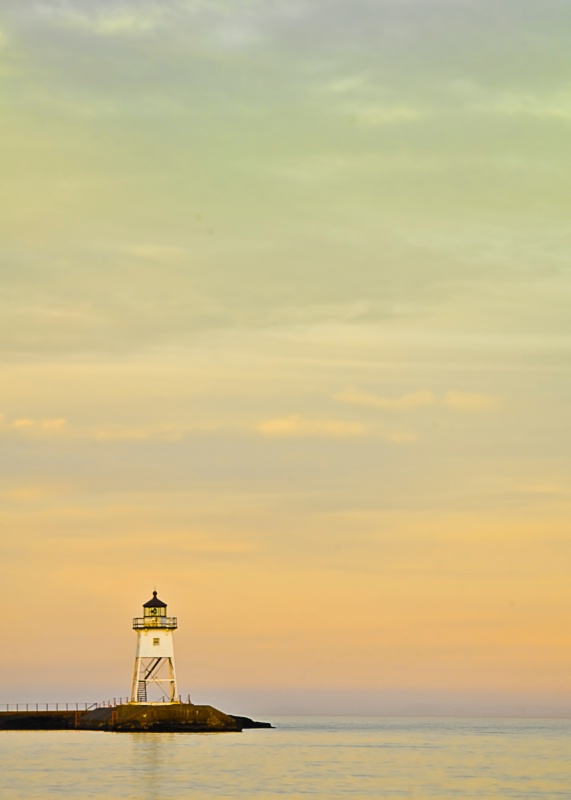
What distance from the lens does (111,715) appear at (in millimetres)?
130250

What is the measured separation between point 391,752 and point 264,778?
151 ft

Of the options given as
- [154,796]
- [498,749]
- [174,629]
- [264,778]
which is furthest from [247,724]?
[154,796]

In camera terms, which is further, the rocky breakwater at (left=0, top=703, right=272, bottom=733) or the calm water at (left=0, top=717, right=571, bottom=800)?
the rocky breakwater at (left=0, top=703, right=272, bottom=733)

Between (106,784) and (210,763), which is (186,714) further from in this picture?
(106,784)

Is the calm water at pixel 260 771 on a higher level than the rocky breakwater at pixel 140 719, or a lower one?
lower

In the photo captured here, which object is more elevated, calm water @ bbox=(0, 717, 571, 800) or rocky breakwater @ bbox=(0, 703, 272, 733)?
rocky breakwater @ bbox=(0, 703, 272, 733)

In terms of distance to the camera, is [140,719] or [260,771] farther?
[140,719]

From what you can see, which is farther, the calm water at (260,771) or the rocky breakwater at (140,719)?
the rocky breakwater at (140,719)

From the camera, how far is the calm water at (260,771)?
78.4m

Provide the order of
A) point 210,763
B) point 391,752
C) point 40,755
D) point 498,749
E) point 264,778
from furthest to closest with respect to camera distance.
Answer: point 498,749 → point 391,752 → point 40,755 → point 210,763 → point 264,778

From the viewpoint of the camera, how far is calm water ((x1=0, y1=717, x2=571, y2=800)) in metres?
78.4

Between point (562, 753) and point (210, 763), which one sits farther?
point (562, 753)

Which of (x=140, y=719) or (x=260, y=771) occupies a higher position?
(x=140, y=719)

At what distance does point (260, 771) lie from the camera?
94188 millimetres
